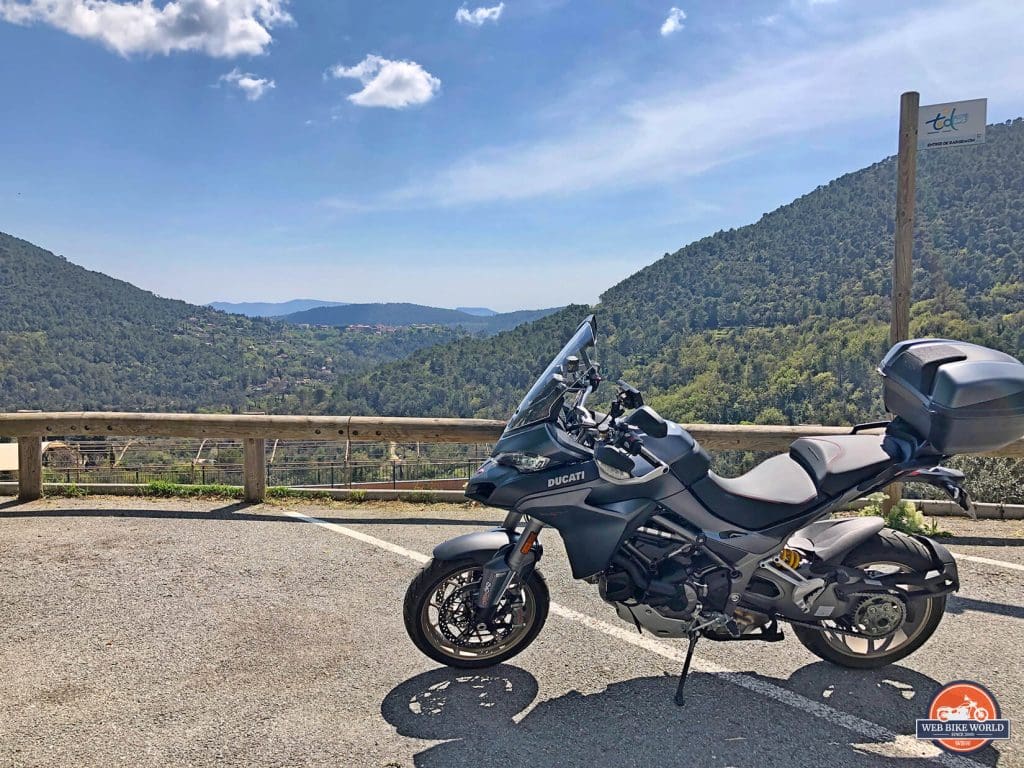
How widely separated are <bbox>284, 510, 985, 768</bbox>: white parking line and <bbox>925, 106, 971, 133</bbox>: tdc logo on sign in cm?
455

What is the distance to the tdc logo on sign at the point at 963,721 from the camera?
111 inches

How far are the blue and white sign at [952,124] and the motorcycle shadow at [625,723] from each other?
411 centimetres

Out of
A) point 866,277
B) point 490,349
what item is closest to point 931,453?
point 490,349

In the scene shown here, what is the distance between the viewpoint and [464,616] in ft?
10.9

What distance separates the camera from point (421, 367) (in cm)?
5447

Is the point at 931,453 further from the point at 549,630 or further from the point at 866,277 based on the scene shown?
the point at 866,277

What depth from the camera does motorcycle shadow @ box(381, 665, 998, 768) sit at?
2723 millimetres

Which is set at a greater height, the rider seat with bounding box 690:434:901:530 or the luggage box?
the luggage box

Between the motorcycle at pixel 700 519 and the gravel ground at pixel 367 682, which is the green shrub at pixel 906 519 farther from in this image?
the motorcycle at pixel 700 519

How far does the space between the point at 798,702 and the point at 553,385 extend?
1.82m

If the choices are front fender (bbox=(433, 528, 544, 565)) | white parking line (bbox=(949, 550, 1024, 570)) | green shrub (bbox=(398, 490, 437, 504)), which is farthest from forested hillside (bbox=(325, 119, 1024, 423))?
front fender (bbox=(433, 528, 544, 565))

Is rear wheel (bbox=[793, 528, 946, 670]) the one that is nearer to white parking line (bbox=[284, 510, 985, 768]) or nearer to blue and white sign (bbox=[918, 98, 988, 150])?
white parking line (bbox=[284, 510, 985, 768])

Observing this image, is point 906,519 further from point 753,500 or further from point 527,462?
→ point 527,462

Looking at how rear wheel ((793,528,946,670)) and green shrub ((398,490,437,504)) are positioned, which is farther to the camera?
green shrub ((398,490,437,504))
